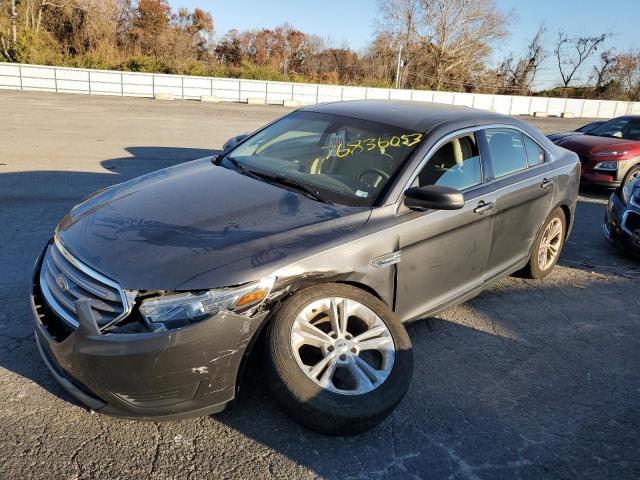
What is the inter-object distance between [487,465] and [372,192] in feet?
5.40

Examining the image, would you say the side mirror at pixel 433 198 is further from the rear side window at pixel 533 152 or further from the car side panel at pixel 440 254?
the rear side window at pixel 533 152

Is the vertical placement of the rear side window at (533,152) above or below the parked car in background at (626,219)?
above

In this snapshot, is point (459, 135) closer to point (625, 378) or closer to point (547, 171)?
point (547, 171)

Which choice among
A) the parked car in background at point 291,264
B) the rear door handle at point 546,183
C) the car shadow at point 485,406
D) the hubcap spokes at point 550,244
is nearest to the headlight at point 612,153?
the hubcap spokes at point 550,244

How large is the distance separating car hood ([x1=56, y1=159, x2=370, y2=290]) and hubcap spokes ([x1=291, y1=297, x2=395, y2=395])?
364 millimetres

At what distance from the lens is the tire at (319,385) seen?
2512 mm

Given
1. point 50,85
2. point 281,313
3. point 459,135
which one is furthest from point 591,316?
point 50,85

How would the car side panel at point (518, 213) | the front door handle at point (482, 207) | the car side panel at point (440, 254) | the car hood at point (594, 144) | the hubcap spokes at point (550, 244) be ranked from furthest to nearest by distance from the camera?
the car hood at point (594, 144) → the hubcap spokes at point (550, 244) → the car side panel at point (518, 213) → the front door handle at point (482, 207) → the car side panel at point (440, 254)

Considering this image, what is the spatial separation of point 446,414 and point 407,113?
219 cm

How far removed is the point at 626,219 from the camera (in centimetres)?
564

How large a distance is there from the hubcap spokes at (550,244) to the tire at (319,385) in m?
2.56

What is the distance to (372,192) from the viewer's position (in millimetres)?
3275

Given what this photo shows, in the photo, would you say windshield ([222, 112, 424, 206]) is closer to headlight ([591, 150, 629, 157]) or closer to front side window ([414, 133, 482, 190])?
front side window ([414, 133, 482, 190])

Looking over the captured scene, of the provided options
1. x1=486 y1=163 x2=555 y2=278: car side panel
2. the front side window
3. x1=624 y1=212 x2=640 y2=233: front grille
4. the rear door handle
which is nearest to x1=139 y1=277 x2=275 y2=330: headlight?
the front side window
